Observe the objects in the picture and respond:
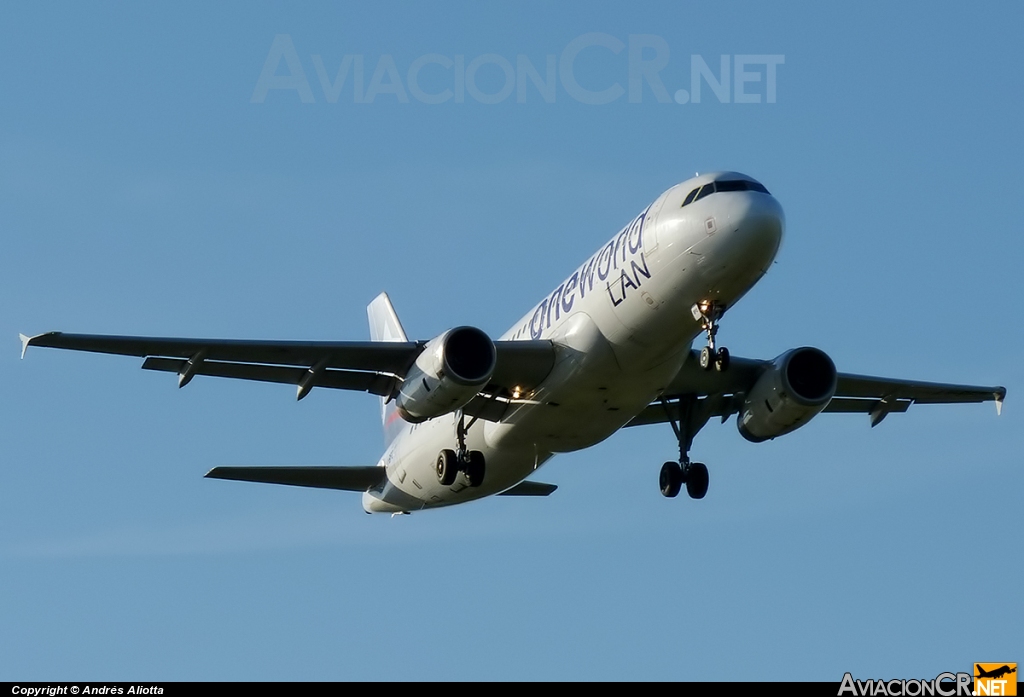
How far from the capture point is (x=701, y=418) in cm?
3828

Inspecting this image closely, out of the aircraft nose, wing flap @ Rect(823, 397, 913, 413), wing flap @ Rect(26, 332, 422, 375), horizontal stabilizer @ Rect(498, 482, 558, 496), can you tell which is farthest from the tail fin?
the aircraft nose

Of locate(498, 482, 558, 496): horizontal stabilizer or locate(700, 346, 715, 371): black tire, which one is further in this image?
locate(498, 482, 558, 496): horizontal stabilizer

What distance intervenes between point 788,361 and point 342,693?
1342 centimetres

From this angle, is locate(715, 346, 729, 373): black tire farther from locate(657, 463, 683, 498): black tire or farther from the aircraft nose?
locate(657, 463, 683, 498): black tire

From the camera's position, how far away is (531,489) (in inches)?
1624

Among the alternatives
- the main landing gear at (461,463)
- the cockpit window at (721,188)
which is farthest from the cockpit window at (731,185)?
the main landing gear at (461,463)

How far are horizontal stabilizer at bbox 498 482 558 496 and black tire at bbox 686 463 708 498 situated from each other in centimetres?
464

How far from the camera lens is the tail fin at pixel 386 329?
→ 42.5 metres

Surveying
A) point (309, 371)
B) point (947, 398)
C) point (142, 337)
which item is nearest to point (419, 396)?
point (309, 371)

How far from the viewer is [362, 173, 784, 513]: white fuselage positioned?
1214 inches

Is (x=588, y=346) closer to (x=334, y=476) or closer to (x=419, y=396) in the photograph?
(x=419, y=396)

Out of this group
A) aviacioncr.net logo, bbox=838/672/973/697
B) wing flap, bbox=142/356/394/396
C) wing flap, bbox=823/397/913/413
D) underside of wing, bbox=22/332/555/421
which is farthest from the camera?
wing flap, bbox=823/397/913/413

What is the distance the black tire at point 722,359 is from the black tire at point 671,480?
666 centimetres

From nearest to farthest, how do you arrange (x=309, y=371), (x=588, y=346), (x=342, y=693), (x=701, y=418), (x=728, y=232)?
(x=342, y=693) → (x=728, y=232) → (x=588, y=346) → (x=309, y=371) → (x=701, y=418)
